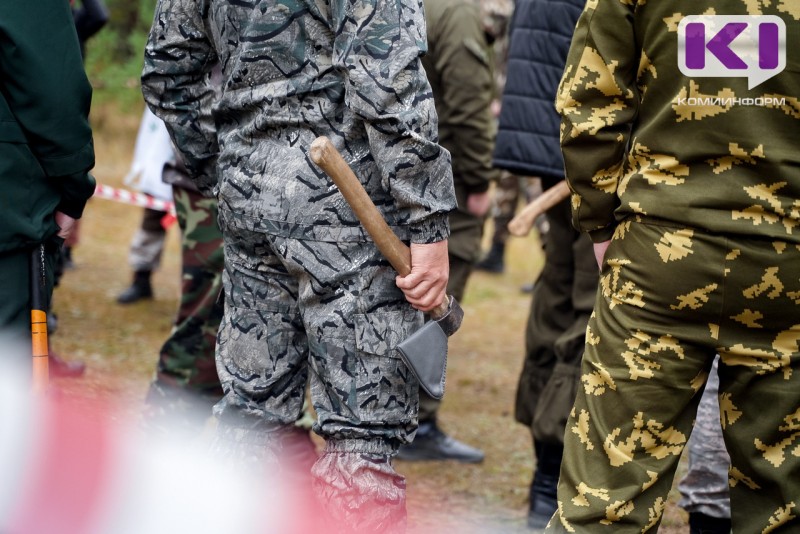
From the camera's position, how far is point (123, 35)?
40.7ft

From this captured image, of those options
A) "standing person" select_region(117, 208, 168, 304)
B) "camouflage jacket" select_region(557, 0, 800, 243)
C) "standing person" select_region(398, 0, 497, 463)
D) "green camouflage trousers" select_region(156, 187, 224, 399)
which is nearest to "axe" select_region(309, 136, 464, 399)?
"camouflage jacket" select_region(557, 0, 800, 243)

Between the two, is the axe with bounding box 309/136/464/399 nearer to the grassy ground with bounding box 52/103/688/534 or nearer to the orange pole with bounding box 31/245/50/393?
the orange pole with bounding box 31/245/50/393

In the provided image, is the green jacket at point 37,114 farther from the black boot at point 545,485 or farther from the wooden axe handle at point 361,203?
the black boot at point 545,485

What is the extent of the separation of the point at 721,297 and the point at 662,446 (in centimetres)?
41

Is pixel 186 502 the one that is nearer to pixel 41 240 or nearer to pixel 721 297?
pixel 41 240

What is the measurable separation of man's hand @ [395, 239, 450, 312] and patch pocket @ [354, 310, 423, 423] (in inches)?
3.0

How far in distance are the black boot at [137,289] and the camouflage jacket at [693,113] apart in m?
5.15

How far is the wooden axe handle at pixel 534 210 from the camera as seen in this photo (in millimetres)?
3684

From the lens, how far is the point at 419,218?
278 centimetres

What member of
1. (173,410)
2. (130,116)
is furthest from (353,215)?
(130,116)

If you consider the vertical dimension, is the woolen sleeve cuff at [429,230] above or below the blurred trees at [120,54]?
above

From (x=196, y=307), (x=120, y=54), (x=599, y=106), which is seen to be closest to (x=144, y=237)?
(x=196, y=307)

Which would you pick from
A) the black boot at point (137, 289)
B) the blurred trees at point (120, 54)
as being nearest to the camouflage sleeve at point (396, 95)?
the black boot at point (137, 289)

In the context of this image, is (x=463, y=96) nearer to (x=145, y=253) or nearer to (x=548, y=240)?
(x=548, y=240)
